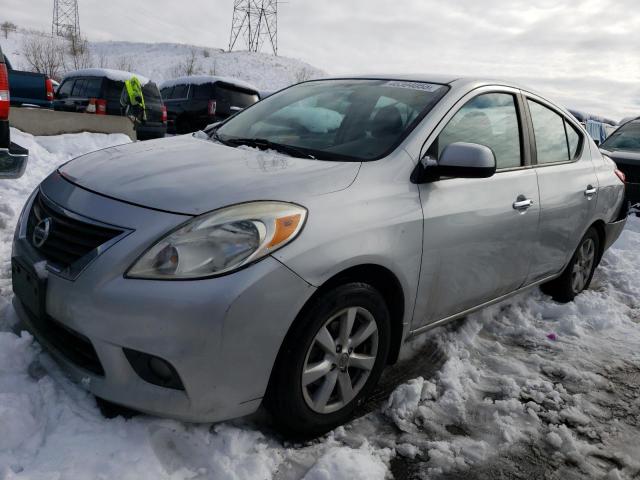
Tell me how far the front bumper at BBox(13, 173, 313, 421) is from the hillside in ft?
136

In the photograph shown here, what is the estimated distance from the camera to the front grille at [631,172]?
306 inches

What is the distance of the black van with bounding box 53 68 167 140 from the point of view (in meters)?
10.5

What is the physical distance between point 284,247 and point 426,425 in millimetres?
1137

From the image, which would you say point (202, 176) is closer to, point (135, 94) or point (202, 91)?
point (135, 94)

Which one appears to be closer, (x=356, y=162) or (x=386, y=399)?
(x=356, y=162)

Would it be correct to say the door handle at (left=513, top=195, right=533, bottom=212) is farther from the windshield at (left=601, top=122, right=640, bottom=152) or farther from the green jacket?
the green jacket

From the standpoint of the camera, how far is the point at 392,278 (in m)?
2.36

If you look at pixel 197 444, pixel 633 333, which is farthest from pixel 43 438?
pixel 633 333

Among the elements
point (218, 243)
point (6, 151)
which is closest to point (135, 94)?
point (6, 151)

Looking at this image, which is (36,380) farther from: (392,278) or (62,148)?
(62,148)

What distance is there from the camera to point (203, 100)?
1339 centimetres

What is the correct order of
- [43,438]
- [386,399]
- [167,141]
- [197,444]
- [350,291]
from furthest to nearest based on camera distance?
[167,141] < [386,399] < [350,291] < [197,444] < [43,438]

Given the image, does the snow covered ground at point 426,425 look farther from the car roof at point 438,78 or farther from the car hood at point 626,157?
the car hood at point 626,157

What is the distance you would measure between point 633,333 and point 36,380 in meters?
3.72
